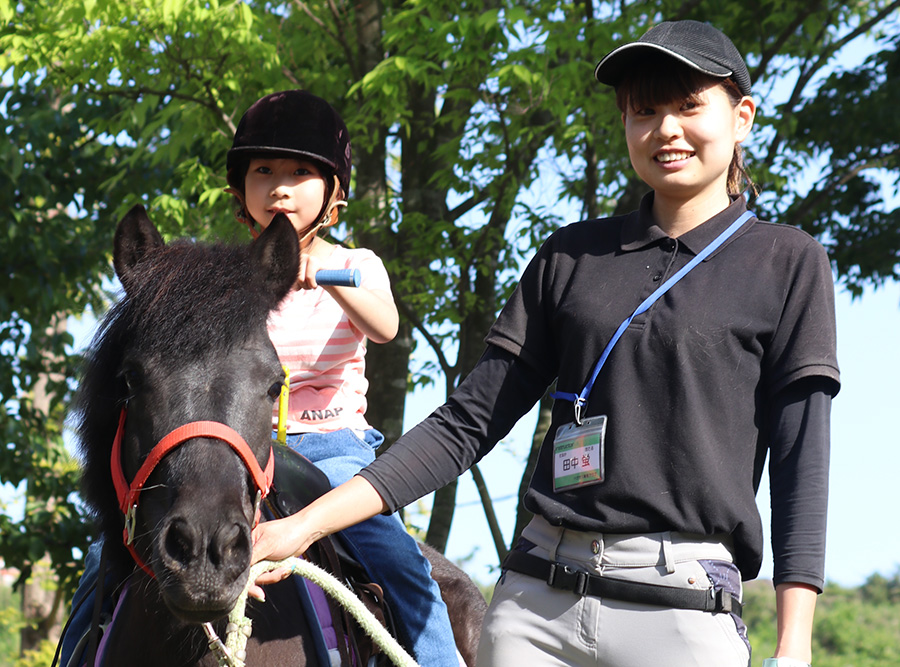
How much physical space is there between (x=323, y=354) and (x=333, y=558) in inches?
29.7

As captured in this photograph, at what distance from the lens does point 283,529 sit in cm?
226

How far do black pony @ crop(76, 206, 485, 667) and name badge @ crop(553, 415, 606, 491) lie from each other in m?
0.71

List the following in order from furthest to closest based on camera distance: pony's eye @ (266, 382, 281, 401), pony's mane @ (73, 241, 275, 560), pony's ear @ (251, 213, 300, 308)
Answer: pony's ear @ (251, 213, 300, 308)
pony's eye @ (266, 382, 281, 401)
pony's mane @ (73, 241, 275, 560)

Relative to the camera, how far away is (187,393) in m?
2.31

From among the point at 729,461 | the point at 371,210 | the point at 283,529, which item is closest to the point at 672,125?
the point at 729,461

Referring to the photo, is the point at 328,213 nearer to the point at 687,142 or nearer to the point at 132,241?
the point at 132,241

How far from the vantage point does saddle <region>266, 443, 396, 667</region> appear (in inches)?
116

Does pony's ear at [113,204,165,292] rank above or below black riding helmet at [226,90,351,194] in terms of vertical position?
below

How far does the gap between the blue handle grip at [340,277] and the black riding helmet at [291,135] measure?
1.07 metres

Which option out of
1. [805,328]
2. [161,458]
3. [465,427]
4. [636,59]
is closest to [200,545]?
[161,458]

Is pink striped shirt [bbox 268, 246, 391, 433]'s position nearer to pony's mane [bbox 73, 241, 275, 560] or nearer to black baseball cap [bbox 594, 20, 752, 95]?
pony's mane [bbox 73, 241, 275, 560]

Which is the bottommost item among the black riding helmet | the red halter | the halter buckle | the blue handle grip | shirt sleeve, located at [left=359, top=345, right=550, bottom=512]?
the halter buckle

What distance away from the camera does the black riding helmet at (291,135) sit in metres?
3.55

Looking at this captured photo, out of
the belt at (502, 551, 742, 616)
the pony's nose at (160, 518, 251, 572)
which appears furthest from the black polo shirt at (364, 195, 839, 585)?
the pony's nose at (160, 518, 251, 572)
